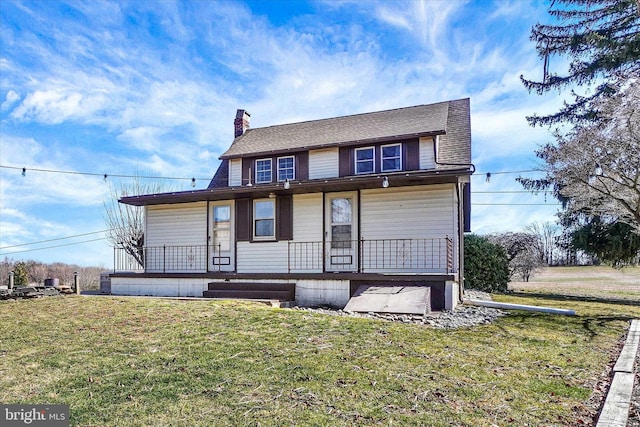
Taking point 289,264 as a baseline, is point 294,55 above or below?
above

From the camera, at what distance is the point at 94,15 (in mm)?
10875

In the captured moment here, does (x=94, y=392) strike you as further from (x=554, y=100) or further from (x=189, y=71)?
(x=554, y=100)

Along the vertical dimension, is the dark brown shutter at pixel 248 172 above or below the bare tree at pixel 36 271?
above

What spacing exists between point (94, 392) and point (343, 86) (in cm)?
1050

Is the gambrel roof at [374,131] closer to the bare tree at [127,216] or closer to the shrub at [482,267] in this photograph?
the shrub at [482,267]

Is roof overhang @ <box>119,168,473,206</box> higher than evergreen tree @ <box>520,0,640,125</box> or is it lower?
lower

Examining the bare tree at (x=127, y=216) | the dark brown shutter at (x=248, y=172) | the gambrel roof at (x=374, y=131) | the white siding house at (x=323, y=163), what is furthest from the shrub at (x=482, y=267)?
the bare tree at (x=127, y=216)

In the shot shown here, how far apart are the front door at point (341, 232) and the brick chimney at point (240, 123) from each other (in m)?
7.06

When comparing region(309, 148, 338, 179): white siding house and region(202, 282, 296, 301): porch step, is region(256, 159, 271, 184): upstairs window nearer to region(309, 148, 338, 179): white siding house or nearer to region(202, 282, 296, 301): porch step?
region(309, 148, 338, 179): white siding house

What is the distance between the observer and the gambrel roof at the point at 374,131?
1316cm

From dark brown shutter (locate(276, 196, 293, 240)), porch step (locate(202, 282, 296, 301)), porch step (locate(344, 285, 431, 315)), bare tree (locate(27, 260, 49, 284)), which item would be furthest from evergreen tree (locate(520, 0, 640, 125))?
bare tree (locate(27, 260, 49, 284))

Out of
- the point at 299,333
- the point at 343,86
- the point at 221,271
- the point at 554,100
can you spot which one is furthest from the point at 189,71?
the point at 554,100

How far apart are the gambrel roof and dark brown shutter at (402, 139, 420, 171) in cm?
32

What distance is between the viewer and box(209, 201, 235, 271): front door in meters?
13.7
